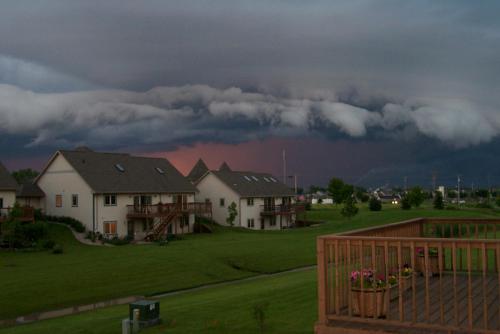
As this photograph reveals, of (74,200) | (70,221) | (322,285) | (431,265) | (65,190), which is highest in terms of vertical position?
(65,190)

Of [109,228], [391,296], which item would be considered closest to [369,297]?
[391,296]

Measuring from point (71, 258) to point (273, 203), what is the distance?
128ft

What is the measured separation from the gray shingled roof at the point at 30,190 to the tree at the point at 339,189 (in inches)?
2148

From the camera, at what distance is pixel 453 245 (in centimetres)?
820

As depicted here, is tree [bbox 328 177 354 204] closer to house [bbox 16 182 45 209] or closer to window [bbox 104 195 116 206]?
window [bbox 104 195 116 206]

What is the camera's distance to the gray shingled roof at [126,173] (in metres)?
49.9

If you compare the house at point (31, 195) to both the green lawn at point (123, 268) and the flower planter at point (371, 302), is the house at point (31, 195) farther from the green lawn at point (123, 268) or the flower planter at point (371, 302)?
the flower planter at point (371, 302)

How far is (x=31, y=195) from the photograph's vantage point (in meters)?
49.9

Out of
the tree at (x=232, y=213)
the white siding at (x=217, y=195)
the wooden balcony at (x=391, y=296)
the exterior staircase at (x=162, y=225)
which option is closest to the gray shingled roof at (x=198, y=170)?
the white siding at (x=217, y=195)

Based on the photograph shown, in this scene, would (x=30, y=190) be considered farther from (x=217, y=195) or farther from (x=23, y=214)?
(x=217, y=195)

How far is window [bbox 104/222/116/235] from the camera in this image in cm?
4816

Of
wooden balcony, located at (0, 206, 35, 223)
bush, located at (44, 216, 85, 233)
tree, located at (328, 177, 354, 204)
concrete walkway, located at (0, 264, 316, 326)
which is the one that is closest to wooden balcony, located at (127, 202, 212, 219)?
bush, located at (44, 216, 85, 233)

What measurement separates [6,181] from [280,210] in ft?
111

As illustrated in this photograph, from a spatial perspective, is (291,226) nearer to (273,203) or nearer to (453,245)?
(273,203)
